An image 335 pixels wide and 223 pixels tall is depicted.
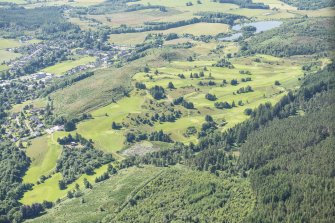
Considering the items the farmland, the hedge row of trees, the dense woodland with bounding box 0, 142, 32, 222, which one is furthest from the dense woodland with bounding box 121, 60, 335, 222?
the dense woodland with bounding box 0, 142, 32, 222

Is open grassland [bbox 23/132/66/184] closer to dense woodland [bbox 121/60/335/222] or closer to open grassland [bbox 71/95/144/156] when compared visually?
open grassland [bbox 71/95/144/156]

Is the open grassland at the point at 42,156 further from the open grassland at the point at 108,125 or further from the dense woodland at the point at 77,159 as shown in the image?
the open grassland at the point at 108,125

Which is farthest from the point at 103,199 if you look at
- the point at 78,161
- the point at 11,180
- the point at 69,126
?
the point at 69,126

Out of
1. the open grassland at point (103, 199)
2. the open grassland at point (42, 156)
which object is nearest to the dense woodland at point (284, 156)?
the open grassland at point (103, 199)

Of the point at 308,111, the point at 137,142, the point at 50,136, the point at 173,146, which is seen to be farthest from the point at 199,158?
the point at 50,136

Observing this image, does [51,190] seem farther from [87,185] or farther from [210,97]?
[210,97]

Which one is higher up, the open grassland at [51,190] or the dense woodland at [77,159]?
the dense woodland at [77,159]

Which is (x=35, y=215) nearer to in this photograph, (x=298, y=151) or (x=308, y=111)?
(x=298, y=151)
